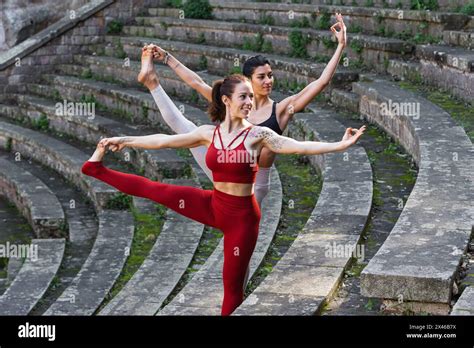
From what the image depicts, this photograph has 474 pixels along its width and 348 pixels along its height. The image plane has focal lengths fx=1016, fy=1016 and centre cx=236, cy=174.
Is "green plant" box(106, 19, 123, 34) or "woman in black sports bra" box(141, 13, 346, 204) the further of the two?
"green plant" box(106, 19, 123, 34)

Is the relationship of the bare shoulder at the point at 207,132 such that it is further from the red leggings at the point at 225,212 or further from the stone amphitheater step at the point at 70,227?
the stone amphitheater step at the point at 70,227

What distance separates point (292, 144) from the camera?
575 cm

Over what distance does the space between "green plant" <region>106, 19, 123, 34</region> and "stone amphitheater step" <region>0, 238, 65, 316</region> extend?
25.0ft

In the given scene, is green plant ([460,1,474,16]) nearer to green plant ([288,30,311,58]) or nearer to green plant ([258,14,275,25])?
green plant ([288,30,311,58])

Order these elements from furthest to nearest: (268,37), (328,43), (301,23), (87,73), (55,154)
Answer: (87,73), (268,37), (301,23), (55,154), (328,43)

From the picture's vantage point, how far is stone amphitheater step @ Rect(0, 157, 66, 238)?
1087cm

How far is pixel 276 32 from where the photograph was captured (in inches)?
549

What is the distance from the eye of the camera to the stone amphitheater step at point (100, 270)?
8148 mm

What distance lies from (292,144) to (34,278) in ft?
14.1

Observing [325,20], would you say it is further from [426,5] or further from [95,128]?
[95,128]

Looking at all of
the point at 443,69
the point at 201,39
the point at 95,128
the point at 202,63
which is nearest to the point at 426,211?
the point at 443,69

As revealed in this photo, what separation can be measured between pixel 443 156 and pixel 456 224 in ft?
5.44

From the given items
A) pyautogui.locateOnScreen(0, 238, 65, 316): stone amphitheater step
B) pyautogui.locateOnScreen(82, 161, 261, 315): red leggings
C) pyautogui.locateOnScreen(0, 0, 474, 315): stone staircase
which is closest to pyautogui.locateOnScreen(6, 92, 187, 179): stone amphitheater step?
pyautogui.locateOnScreen(0, 0, 474, 315): stone staircase

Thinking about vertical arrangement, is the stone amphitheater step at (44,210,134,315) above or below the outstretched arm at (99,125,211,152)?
below
